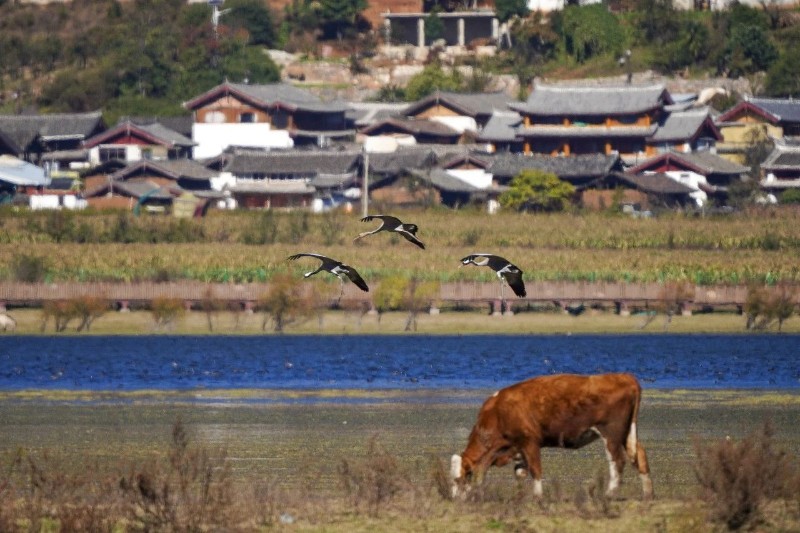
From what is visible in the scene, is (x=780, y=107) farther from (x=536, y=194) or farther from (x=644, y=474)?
(x=644, y=474)

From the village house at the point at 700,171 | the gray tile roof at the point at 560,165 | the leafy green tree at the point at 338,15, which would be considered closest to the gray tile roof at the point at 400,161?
the gray tile roof at the point at 560,165

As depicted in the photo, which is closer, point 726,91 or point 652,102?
point 652,102

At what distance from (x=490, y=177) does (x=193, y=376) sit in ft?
166

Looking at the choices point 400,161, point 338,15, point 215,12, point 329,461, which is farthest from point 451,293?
point 215,12

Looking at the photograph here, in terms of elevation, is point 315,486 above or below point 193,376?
above

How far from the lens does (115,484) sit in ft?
61.0

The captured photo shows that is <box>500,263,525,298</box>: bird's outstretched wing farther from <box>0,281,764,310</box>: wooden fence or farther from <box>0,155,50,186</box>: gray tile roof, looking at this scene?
<box>0,155,50,186</box>: gray tile roof

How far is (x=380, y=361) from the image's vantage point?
4194 cm

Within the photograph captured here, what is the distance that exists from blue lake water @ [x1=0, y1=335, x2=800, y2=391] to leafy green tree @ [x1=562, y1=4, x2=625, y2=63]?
195ft

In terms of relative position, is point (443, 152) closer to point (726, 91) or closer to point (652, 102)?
point (652, 102)

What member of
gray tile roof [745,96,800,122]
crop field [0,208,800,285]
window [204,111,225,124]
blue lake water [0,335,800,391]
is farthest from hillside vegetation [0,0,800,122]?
blue lake water [0,335,800,391]

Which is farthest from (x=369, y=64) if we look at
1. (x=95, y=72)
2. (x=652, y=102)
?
(x=652, y=102)

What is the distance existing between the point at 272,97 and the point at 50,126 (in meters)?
12.5

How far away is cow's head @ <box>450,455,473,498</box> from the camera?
58.5 feet
